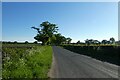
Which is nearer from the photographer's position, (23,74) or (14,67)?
(23,74)

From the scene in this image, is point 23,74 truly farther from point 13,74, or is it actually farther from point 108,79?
point 108,79

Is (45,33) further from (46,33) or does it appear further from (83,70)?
(83,70)

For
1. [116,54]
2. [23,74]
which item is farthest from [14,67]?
[116,54]

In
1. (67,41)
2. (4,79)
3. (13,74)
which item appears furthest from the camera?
(67,41)

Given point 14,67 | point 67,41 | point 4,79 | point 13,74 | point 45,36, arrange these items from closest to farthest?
point 4,79 < point 13,74 < point 14,67 < point 45,36 < point 67,41

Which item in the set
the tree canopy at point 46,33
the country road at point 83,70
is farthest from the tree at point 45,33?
the country road at point 83,70

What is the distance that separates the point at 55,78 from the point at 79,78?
1.31 m

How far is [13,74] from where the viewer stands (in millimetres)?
12070

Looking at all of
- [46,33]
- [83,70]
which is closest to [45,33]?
[46,33]

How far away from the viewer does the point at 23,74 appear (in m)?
12.3

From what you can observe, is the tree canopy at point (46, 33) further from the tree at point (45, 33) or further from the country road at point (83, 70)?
the country road at point (83, 70)

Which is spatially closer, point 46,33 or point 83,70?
point 83,70

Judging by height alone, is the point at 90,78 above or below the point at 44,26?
below

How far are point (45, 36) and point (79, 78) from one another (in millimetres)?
90261
